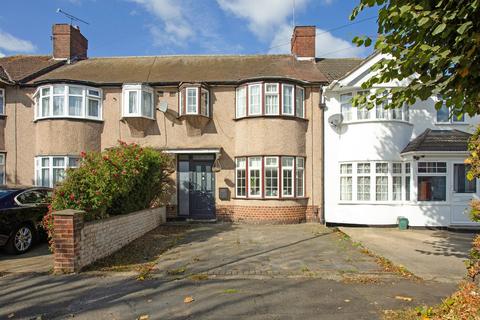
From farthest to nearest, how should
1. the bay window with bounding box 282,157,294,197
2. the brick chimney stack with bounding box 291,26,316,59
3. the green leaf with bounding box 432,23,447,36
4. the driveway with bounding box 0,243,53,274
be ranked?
1. the brick chimney stack with bounding box 291,26,316,59
2. the bay window with bounding box 282,157,294,197
3. the driveway with bounding box 0,243,53,274
4. the green leaf with bounding box 432,23,447,36

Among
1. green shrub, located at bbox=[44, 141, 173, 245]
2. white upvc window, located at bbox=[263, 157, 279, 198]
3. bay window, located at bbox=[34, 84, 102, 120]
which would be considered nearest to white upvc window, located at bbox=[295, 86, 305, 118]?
white upvc window, located at bbox=[263, 157, 279, 198]

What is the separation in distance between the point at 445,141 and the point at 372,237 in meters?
4.87

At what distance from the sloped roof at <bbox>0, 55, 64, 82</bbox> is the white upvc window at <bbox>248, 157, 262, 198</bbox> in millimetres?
10427

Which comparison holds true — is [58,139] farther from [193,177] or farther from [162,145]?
[193,177]

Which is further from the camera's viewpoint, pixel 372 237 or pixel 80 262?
pixel 372 237

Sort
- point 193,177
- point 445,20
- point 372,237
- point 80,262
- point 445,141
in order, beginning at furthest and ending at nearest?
point 193,177 → point 445,141 → point 372,237 → point 80,262 → point 445,20

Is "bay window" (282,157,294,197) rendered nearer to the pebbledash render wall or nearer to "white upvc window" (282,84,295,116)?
the pebbledash render wall

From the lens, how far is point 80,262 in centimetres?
659

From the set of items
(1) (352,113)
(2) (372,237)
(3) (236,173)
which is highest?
(1) (352,113)

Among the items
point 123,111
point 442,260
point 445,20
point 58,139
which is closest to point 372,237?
point 442,260

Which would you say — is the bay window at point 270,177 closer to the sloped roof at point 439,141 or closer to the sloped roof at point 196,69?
the sloped roof at point 196,69

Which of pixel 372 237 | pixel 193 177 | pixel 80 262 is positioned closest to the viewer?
pixel 80 262

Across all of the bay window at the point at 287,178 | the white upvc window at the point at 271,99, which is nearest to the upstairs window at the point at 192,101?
the white upvc window at the point at 271,99

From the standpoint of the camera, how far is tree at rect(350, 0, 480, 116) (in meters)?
3.73
